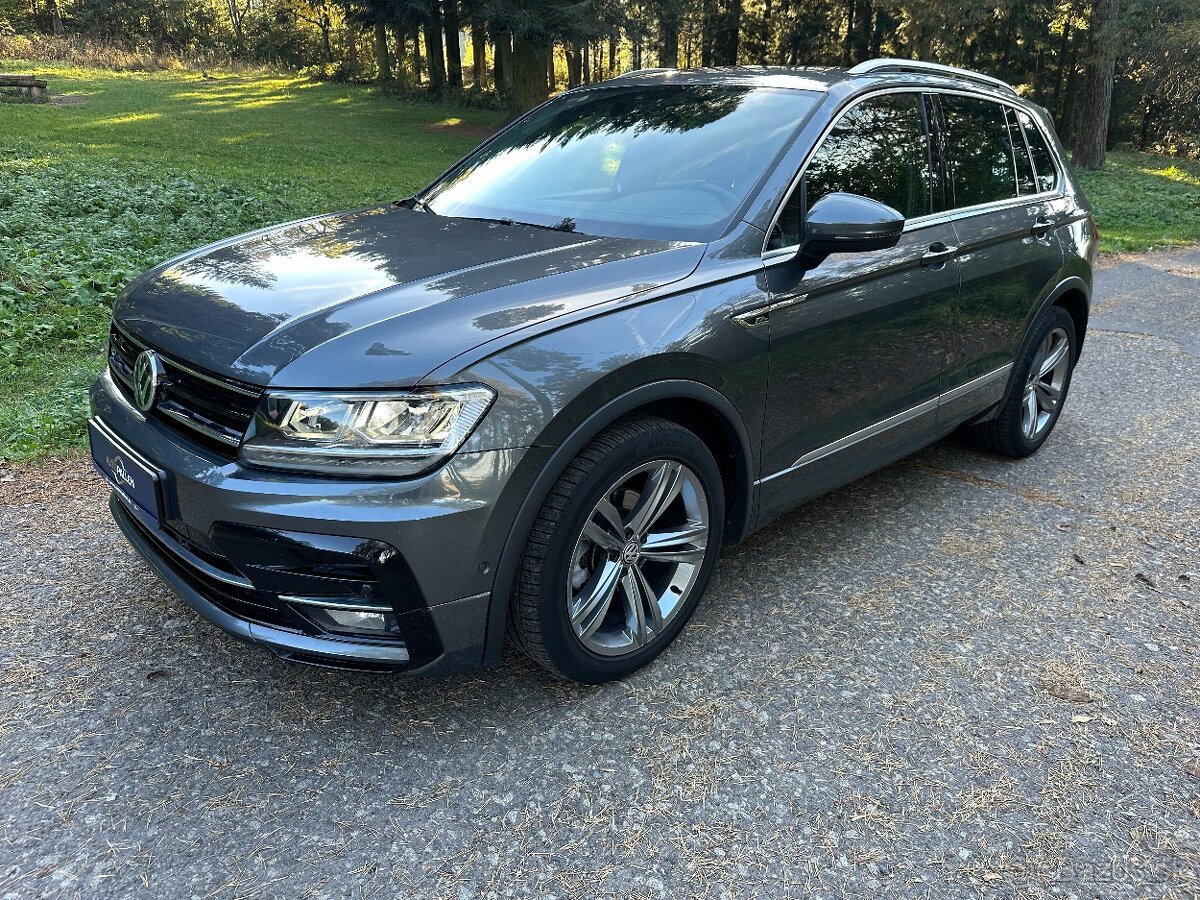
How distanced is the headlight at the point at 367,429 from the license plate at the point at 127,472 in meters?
0.44

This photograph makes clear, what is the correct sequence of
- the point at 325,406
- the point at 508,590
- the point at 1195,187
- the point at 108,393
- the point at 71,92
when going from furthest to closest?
the point at 71,92, the point at 1195,187, the point at 108,393, the point at 508,590, the point at 325,406

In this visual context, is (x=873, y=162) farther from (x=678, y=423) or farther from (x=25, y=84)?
(x=25, y=84)

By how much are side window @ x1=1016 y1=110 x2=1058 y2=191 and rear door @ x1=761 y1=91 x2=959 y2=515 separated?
1.06 metres

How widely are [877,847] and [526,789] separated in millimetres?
883

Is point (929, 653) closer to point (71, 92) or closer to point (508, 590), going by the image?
point (508, 590)

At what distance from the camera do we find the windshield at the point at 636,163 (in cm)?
315

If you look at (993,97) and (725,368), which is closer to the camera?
(725,368)

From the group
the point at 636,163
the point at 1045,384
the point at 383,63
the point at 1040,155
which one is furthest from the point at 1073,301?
the point at 383,63

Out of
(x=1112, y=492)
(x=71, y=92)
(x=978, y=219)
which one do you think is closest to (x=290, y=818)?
(x=978, y=219)

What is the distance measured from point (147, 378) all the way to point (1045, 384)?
414 cm

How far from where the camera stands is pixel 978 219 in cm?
394

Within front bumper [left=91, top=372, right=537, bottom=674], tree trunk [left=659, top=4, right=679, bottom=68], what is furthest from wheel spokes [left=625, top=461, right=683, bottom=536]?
tree trunk [left=659, top=4, right=679, bottom=68]

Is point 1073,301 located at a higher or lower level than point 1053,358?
higher

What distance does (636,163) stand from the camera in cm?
342
